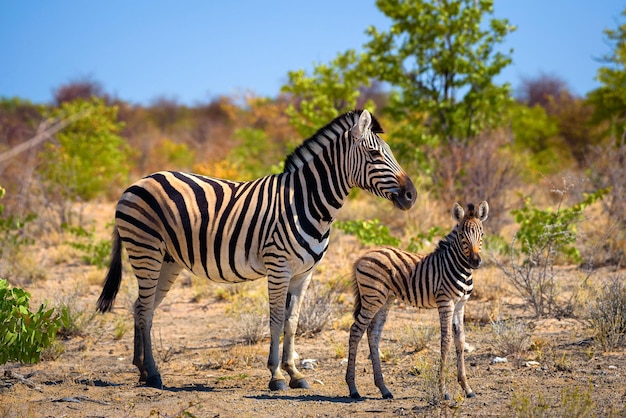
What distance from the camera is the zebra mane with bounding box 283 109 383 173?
6.46 metres

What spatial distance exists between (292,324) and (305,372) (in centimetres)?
71

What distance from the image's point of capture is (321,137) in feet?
21.6

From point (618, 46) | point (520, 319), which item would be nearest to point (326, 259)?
point (520, 319)

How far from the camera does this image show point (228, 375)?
22.8ft

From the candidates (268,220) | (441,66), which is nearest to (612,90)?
(441,66)

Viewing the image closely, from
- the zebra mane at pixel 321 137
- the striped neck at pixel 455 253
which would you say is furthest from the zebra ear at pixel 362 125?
the striped neck at pixel 455 253

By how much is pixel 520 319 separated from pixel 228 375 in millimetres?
Answer: 3560

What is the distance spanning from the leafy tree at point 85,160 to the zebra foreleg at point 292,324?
9.14 metres

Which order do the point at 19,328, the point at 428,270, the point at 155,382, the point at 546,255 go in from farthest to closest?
1. the point at 546,255
2. the point at 155,382
3. the point at 428,270
4. the point at 19,328

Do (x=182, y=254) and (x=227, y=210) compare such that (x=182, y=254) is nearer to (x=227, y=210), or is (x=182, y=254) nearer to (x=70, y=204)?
(x=227, y=210)

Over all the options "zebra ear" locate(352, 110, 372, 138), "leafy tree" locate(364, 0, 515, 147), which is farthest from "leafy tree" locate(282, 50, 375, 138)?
"zebra ear" locate(352, 110, 372, 138)

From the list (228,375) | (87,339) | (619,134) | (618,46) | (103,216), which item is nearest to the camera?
(228,375)

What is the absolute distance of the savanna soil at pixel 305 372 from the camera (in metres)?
5.52

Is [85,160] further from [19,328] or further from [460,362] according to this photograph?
[460,362]
